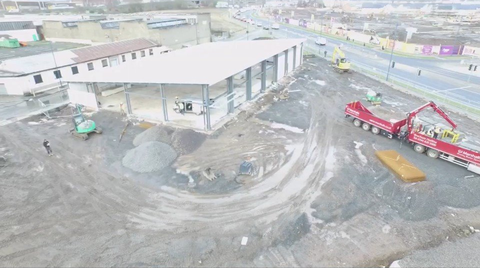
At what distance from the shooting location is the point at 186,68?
25453 mm

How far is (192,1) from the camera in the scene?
146625 millimetres

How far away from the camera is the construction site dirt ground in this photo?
38.7 ft

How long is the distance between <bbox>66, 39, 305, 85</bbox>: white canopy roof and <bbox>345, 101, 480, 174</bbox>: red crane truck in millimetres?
10339

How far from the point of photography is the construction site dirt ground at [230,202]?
11.8 metres

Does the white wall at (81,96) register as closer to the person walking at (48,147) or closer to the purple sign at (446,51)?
the person walking at (48,147)

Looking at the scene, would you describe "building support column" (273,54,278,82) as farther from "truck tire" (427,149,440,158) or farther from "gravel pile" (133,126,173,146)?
"truck tire" (427,149,440,158)

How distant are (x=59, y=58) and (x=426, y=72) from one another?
4529cm

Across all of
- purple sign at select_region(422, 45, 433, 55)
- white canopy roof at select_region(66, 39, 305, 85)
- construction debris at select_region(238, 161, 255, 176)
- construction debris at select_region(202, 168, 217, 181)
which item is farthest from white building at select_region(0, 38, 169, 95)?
purple sign at select_region(422, 45, 433, 55)

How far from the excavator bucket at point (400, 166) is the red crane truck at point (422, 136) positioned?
193 cm

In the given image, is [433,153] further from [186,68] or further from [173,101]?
[173,101]

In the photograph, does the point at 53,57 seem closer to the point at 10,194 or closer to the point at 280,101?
the point at 10,194

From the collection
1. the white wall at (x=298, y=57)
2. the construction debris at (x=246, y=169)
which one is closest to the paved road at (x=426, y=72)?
the white wall at (x=298, y=57)

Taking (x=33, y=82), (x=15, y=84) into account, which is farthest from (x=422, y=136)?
(x=15, y=84)

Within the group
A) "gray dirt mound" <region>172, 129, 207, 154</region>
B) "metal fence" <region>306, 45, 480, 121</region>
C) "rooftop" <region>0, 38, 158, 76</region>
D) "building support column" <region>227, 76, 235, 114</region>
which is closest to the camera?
"gray dirt mound" <region>172, 129, 207, 154</region>
